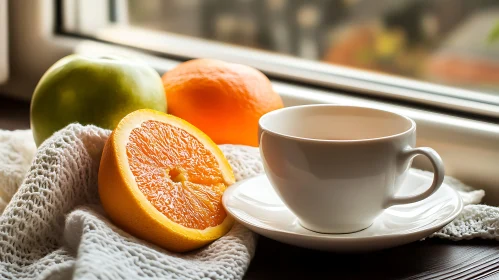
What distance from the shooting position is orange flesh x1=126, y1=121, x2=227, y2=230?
1.82 feet

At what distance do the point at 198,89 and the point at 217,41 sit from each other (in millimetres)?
365

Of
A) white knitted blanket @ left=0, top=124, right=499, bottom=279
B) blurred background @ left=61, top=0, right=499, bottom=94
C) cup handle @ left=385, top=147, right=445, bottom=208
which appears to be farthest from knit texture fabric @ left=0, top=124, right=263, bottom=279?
blurred background @ left=61, top=0, right=499, bottom=94

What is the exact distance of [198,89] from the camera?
726 mm

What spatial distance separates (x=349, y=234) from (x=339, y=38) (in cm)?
50

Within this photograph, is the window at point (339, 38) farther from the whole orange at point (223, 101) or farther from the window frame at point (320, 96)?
the whole orange at point (223, 101)

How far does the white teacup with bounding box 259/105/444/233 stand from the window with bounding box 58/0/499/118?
0.26 metres

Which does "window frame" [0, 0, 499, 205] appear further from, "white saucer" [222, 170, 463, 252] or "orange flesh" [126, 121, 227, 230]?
"orange flesh" [126, 121, 227, 230]

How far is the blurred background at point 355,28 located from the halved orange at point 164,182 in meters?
0.39

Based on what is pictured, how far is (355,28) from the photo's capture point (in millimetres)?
970

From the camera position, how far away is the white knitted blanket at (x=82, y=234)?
50cm

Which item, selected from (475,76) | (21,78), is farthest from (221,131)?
(21,78)

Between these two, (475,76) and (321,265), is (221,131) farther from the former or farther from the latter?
(475,76)

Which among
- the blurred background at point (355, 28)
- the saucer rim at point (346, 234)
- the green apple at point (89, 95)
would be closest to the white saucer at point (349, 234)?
the saucer rim at point (346, 234)

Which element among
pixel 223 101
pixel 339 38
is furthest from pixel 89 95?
pixel 339 38
